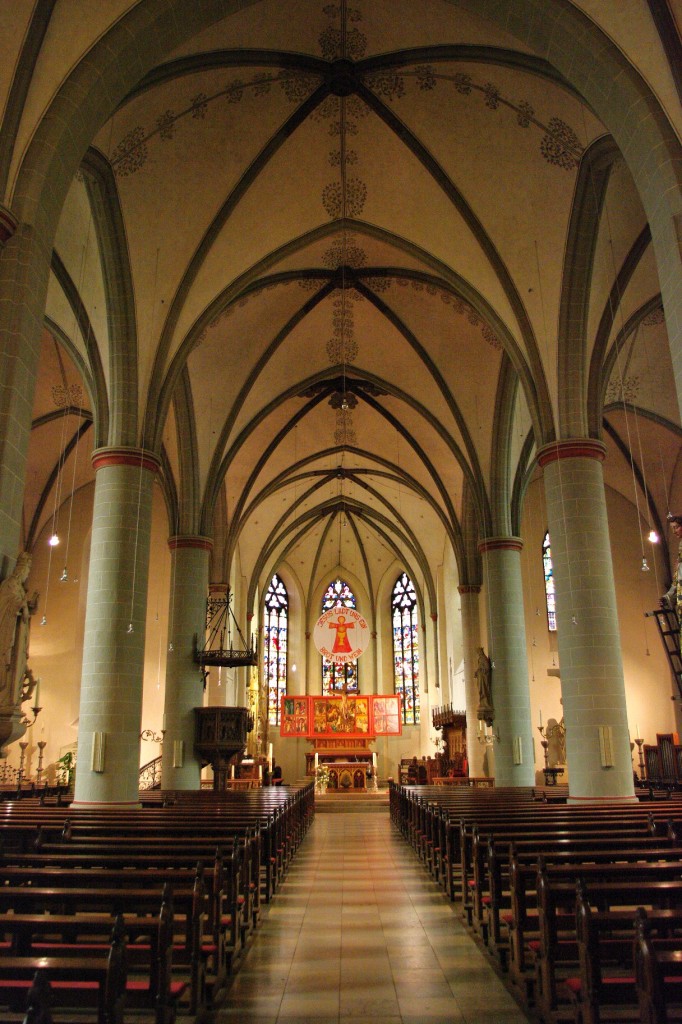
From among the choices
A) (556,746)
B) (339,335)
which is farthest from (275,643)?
(339,335)

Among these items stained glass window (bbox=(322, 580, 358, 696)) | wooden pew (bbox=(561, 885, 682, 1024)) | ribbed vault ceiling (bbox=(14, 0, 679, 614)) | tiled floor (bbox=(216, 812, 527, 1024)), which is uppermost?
ribbed vault ceiling (bbox=(14, 0, 679, 614))

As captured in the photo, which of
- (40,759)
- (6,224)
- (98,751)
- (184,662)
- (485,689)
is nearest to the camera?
(6,224)

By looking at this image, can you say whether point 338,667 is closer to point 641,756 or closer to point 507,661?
point 641,756

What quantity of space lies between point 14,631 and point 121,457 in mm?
6499

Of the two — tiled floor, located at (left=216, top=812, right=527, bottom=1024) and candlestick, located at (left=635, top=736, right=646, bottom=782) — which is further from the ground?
candlestick, located at (left=635, top=736, right=646, bottom=782)

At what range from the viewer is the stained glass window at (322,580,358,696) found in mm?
35869

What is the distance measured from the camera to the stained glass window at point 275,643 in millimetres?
34400

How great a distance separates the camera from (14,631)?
6750mm

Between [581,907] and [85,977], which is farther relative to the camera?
[581,907]

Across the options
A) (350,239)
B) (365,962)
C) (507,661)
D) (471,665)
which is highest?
(350,239)

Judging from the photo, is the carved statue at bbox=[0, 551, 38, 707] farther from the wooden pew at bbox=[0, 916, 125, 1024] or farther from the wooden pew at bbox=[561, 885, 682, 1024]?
the wooden pew at bbox=[561, 885, 682, 1024]

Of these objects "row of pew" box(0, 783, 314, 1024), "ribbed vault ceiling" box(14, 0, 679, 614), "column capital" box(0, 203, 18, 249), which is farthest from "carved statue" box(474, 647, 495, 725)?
"column capital" box(0, 203, 18, 249)

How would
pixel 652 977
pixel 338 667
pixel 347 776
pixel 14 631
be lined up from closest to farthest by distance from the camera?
pixel 652 977 < pixel 14 631 < pixel 347 776 < pixel 338 667

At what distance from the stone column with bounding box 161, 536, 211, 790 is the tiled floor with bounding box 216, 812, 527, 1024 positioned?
7894 millimetres
